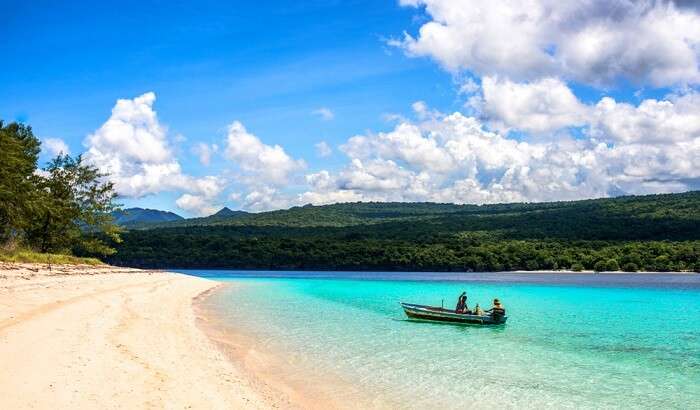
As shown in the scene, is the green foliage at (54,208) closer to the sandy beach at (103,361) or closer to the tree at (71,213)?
the tree at (71,213)

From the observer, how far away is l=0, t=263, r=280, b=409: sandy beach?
929 cm

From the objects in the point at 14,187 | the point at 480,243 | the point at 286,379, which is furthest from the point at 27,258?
the point at 480,243

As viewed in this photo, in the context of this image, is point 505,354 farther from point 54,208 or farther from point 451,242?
point 451,242

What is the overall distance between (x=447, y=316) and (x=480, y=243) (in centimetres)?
9487

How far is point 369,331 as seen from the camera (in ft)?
82.9

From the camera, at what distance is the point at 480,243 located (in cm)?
12162

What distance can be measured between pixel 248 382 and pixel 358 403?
2.62 metres

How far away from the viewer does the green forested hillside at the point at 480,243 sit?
104m

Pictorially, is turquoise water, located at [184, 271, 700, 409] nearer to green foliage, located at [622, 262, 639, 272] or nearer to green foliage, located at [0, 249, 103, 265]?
green foliage, located at [0, 249, 103, 265]

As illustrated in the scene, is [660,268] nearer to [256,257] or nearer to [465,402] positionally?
[256,257]

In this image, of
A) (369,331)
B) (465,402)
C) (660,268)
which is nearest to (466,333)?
(369,331)

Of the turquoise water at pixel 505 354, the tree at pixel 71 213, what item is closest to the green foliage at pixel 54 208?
the tree at pixel 71 213

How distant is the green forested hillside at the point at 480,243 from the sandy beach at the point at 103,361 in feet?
310

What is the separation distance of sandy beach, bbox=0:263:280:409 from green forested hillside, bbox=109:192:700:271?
3722 inches
